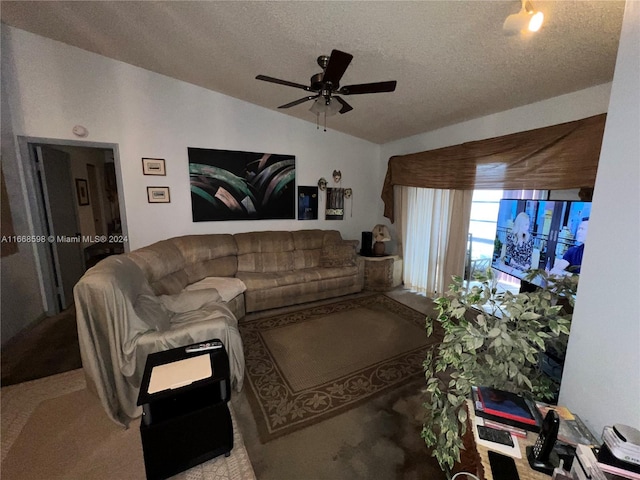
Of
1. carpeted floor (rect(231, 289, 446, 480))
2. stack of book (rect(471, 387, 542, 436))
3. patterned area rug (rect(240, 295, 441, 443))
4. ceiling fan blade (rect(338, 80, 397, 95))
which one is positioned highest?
ceiling fan blade (rect(338, 80, 397, 95))

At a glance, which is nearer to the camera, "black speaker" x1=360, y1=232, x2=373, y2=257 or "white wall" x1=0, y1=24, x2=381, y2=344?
"white wall" x1=0, y1=24, x2=381, y2=344

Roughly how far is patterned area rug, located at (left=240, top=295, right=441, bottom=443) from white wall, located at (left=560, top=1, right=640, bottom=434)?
Result: 1.36m

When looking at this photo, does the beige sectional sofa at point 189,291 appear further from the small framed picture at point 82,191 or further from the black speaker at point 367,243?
the small framed picture at point 82,191

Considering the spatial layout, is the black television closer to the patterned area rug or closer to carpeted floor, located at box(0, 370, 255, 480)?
the patterned area rug

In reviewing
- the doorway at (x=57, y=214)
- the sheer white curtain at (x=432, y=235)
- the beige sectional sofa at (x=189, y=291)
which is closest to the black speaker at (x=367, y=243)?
the beige sectional sofa at (x=189, y=291)

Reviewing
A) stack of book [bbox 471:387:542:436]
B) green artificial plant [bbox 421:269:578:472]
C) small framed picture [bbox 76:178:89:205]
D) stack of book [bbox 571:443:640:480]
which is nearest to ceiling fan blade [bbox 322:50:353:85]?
green artificial plant [bbox 421:269:578:472]

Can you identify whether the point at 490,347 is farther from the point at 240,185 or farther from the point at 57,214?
the point at 57,214

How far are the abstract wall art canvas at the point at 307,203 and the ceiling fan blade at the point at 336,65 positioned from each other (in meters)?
2.47

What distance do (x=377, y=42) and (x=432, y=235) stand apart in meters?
2.70

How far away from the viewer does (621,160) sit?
99 cm

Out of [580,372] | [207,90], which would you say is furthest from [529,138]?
[207,90]

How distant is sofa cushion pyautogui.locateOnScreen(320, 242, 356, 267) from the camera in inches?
161

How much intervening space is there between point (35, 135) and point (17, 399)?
259cm

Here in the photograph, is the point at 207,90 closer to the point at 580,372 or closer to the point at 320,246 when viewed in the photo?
the point at 320,246
